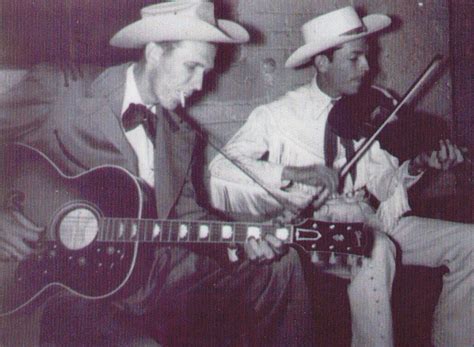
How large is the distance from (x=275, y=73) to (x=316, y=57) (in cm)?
13

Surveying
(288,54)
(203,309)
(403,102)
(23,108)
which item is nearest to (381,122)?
(403,102)

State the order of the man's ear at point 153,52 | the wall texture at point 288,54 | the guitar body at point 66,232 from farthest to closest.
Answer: the wall texture at point 288,54 → the man's ear at point 153,52 → the guitar body at point 66,232

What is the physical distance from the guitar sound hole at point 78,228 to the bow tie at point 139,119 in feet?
0.86

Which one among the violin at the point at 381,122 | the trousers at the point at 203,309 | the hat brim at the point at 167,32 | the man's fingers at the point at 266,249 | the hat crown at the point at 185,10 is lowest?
the trousers at the point at 203,309

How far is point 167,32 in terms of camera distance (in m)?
1.33

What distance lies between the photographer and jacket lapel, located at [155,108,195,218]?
138cm

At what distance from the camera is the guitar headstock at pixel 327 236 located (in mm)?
1323

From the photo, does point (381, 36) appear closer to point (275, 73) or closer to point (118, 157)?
point (275, 73)

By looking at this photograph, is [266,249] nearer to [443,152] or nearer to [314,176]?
[314,176]

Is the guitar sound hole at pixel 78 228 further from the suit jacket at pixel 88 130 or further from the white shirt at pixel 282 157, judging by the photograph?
the white shirt at pixel 282 157

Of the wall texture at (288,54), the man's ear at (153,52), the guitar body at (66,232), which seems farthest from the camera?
the wall texture at (288,54)

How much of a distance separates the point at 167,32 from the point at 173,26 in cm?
2

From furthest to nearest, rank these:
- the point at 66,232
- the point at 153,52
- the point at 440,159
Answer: the point at 440,159
the point at 153,52
the point at 66,232

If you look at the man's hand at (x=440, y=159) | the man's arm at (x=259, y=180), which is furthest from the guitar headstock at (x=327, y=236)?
the man's hand at (x=440, y=159)
